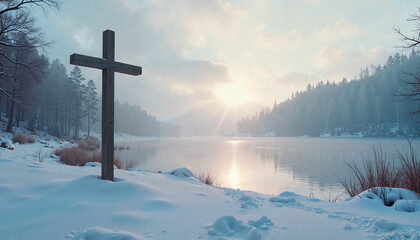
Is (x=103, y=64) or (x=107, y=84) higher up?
(x=103, y=64)

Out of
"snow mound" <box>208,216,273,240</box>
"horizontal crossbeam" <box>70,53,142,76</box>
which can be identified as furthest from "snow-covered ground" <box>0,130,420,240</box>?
"horizontal crossbeam" <box>70,53,142,76</box>

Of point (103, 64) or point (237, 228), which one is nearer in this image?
point (237, 228)

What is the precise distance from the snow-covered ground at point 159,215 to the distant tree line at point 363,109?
186 feet

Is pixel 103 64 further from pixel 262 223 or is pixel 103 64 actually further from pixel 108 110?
pixel 262 223

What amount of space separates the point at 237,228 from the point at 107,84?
11.0 ft

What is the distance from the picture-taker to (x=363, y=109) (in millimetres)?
59219

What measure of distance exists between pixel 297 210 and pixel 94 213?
8.93ft

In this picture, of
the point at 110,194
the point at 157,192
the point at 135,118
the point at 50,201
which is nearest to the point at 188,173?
the point at 157,192

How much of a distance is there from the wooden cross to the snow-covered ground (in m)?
0.50

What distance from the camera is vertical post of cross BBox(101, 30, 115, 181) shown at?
11.9 ft

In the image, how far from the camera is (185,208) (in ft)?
9.07

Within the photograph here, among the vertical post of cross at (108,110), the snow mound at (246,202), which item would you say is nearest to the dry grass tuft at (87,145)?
the vertical post of cross at (108,110)

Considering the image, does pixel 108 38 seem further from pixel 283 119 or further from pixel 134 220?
pixel 283 119

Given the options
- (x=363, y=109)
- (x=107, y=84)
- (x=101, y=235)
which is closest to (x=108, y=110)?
(x=107, y=84)
